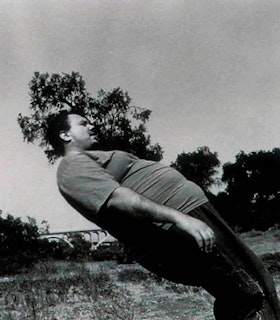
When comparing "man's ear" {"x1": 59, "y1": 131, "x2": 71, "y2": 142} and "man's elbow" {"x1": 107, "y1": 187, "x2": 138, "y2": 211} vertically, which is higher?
"man's ear" {"x1": 59, "y1": 131, "x2": 71, "y2": 142}

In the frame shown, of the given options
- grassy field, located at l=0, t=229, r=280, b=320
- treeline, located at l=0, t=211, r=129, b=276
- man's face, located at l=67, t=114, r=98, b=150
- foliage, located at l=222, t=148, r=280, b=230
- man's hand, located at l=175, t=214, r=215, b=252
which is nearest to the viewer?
man's hand, located at l=175, t=214, r=215, b=252

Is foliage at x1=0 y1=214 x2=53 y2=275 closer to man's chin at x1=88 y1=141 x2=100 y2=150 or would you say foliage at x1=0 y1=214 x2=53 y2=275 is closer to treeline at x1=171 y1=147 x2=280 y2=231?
treeline at x1=171 y1=147 x2=280 y2=231

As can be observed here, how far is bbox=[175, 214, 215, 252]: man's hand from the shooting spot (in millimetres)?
→ 1474

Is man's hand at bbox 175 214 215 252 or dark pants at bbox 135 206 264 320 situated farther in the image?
dark pants at bbox 135 206 264 320

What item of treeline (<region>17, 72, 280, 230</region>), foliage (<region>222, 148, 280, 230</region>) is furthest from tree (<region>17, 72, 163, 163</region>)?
Result: foliage (<region>222, 148, 280, 230</region>)

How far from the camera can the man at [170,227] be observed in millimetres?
1508

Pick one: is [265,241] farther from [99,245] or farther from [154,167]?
[154,167]

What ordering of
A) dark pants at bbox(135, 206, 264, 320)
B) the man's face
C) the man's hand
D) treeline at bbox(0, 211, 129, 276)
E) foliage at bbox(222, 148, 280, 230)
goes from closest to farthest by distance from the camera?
1. the man's hand
2. dark pants at bbox(135, 206, 264, 320)
3. the man's face
4. treeline at bbox(0, 211, 129, 276)
5. foliage at bbox(222, 148, 280, 230)

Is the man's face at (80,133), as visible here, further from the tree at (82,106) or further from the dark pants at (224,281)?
the tree at (82,106)

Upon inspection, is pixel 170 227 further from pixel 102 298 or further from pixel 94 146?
pixel 102 298

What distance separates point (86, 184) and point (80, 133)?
31 centimetres

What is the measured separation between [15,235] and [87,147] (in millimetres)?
14246

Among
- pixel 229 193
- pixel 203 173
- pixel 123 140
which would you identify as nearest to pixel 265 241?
pixel 123 140

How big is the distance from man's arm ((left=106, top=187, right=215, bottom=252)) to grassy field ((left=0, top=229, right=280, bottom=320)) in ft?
12.6
